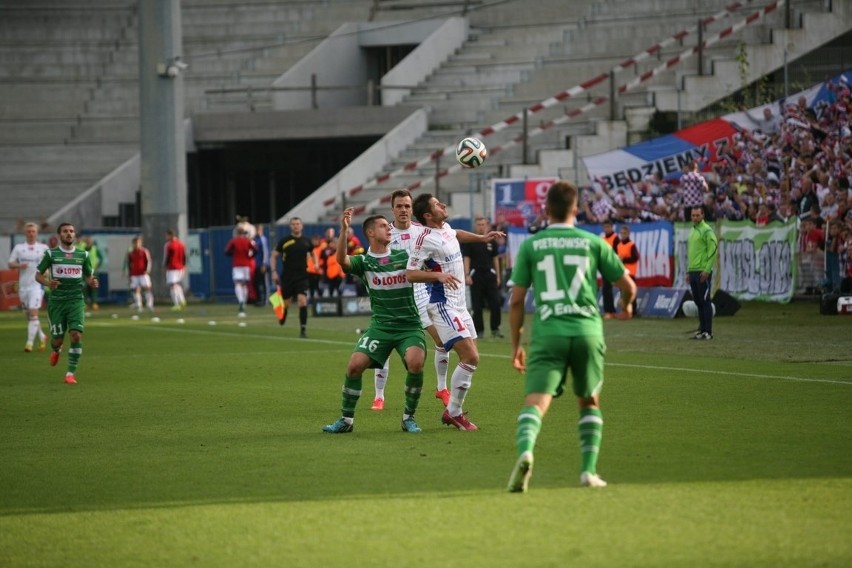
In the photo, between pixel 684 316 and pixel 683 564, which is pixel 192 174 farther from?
pixel 683 564

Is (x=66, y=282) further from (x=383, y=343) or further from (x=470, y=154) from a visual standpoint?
(x=383, y=343)

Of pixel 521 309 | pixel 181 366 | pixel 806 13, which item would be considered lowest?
pixel 181 366

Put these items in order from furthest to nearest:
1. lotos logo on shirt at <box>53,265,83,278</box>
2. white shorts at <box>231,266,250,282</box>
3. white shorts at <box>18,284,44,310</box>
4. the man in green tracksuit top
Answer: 1. white shorts at <box>231,266,250,282</box>
2. white shorts at <box>18,284,44,310</box>
3. the man in green tracksuit top
4. lotos logo on shirt at <box>53,265,83,278</box>

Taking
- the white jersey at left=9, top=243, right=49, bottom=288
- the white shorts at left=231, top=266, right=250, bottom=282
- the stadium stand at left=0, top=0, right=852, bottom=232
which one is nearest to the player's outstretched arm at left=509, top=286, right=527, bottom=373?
the white jersey at left=9, top=243, right=49, bottom=288

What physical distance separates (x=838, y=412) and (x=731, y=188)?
18.6 meters

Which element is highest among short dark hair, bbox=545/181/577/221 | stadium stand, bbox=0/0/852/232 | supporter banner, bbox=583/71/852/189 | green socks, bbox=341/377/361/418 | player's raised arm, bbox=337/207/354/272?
stadium stand, bbox=0/0/852/232

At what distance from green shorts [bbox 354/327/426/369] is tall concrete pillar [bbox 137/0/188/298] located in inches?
1209

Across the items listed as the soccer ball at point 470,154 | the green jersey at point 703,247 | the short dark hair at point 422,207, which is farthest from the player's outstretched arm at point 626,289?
the green jersey at point 703,247

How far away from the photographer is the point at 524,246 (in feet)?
30.5

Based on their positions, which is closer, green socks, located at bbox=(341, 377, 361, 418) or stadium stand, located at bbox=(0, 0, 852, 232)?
green socks, located at bbox=(341, 377, 361, 418)

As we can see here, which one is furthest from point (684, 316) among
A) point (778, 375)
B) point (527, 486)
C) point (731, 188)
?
point (527, 486)

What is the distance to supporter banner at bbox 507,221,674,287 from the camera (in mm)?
30469

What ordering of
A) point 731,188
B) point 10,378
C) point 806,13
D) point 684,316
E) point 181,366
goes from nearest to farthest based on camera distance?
point 10,378 → point 181,366 → point 684,316 → point 731,188 → point 806,13

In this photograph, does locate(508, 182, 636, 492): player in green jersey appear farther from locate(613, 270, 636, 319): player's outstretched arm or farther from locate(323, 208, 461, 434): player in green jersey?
locate(323, 208, 461, 434): player in green jersey
